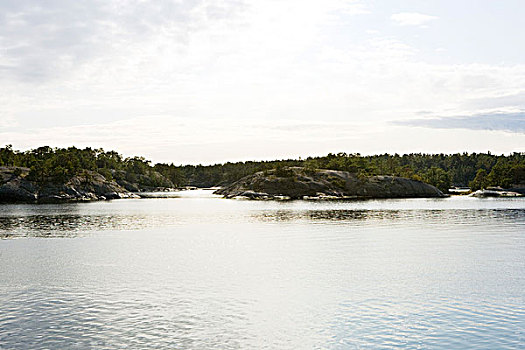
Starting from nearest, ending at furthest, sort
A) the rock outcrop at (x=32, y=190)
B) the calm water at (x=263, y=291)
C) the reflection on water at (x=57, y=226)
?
the calm water at (x=263, y=291) < the reflection on water at (x=57, y=226) < the rock outcrop at (x=32, y=190)

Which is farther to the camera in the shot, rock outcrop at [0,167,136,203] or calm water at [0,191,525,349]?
rock outcrop at [0,167,136,203]

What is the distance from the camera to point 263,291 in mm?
34531

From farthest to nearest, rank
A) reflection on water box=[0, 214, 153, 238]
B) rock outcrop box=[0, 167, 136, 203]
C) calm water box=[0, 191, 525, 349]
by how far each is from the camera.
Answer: rock outcrop box=[0, 167, 136, 203], reflection on water box=[0, 214, 153, 238], calm water box=[0, 191, 525, 349]

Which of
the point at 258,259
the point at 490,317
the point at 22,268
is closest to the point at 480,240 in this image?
the point at 258,259

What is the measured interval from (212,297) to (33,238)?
4088 centimetres

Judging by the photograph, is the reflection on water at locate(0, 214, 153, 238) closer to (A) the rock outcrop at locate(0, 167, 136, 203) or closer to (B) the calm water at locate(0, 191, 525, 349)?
(B) the calm water at locate(0, 191, 525, 349)

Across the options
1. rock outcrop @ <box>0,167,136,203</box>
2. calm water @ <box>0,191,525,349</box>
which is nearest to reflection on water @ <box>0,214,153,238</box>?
calm water @ <box>0,191,525,349</box>

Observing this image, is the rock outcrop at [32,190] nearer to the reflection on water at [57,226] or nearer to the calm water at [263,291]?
the reflection on water at [57,226]

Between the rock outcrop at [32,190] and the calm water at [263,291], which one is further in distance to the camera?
the rock outcrop at [32,190]

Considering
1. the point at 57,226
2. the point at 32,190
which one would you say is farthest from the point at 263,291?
the point at 32,190

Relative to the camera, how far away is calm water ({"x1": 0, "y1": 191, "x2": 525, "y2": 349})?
24547mm

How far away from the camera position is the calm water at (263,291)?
24547 mm

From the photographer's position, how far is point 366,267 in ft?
142

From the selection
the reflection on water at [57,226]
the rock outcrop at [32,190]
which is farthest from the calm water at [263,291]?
the rock outcrop at [32,190]
